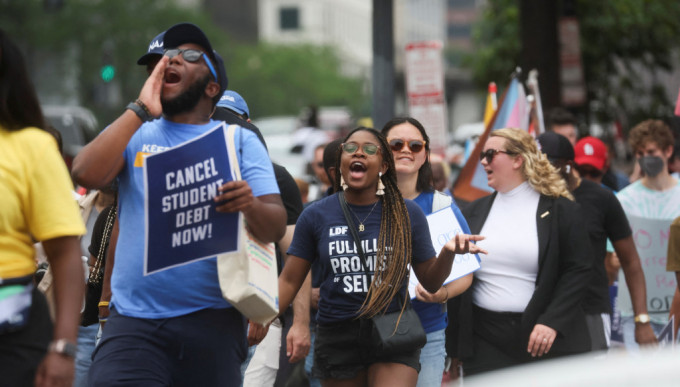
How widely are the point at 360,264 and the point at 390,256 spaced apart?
0.14 meters

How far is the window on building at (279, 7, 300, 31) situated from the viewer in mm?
127000

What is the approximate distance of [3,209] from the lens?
3832mm

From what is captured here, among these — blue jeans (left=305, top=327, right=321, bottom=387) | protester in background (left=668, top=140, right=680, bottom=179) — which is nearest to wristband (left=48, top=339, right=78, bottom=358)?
blue jeans (left=305, top=327, right=321, bottom=387)

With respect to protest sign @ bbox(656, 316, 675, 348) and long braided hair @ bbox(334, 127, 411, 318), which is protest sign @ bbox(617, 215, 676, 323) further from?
Answer: long braided hair @ bbox(334, 127, 411, 318)

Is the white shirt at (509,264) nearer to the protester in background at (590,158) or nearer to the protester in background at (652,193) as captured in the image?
the protester in background at (652,193)

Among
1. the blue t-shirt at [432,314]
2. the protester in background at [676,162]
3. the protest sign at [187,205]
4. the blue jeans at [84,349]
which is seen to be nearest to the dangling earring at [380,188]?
the blue t-shirt at [432,314]

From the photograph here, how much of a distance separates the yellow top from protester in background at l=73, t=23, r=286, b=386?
0.51 m

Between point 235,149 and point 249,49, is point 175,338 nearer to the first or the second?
point 235,149

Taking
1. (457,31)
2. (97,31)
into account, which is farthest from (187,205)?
(457,31)

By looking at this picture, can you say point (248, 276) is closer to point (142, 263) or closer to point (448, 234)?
point (142, 263)

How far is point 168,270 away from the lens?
14.9 ft

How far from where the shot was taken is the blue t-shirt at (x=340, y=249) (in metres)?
5.61

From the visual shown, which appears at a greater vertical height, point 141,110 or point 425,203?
point 141,110

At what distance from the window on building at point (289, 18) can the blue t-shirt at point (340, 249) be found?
122 meters
